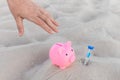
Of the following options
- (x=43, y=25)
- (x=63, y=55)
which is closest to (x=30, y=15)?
(x=43, y=25)

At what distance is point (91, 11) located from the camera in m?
2.15

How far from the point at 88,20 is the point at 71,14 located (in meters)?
0.17

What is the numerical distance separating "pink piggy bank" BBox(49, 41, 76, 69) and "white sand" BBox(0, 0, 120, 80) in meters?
0.04

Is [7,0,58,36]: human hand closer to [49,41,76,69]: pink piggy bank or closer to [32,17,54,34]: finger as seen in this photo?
[32,17,54,34]: finger

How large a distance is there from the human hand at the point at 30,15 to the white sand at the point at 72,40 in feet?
0.59

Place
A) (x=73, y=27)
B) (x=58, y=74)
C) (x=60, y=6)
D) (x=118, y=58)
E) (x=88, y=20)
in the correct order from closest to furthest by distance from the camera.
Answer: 1. (x=58, y=74)
2. (x=118, y=58)
3. (x=73, y=27)
4. (x=88, y=20)
5. (x=60, y=6)

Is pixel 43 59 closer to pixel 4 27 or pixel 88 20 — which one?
pixel 4 27

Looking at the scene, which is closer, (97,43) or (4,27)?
(97,43)

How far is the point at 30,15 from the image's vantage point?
1.42 meters

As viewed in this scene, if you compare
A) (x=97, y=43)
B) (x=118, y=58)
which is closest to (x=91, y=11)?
(x=97, y=43)

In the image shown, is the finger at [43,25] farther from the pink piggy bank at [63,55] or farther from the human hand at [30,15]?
the pink piggy bank at [63,55]

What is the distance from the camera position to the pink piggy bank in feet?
4.01

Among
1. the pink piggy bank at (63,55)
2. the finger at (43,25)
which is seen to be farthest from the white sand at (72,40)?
the finger at (43,25)

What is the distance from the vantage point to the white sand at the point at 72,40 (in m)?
1.30
